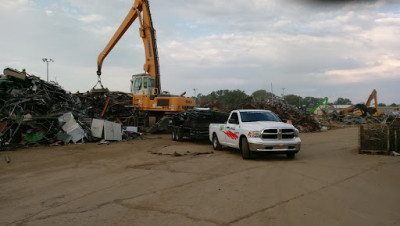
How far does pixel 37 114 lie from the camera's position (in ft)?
55.5

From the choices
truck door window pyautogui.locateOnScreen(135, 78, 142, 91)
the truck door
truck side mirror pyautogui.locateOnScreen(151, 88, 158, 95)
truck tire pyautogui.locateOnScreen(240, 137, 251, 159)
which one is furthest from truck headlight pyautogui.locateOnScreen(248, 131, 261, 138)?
truck door window pyautogui.locateOnScreen(135, 78, 142, 91)

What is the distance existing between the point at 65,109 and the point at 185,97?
315 inches

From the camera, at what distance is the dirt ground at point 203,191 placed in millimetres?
5215

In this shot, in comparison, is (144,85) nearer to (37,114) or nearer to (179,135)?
(179,135)

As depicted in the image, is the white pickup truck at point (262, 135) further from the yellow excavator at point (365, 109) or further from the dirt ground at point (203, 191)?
the yellow excavator at point (365, 109)

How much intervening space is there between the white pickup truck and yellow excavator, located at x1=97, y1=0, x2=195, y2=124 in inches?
379

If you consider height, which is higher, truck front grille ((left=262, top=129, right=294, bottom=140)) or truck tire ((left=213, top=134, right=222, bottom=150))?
truck front grille ((left=262, top=129, right=294, bottom=140))

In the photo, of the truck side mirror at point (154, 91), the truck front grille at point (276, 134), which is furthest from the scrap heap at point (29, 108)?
the truck front grille at point (276, 134)

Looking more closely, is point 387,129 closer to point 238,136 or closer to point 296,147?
point 296,147

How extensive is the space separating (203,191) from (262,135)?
4.52 m

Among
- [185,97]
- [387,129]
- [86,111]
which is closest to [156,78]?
[185,97]

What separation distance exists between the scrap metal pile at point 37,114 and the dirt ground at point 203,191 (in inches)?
146

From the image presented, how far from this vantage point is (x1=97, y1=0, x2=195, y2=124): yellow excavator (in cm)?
2177

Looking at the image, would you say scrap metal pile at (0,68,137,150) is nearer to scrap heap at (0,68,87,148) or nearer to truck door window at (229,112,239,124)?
scrap heap at (0,68,87,148)
